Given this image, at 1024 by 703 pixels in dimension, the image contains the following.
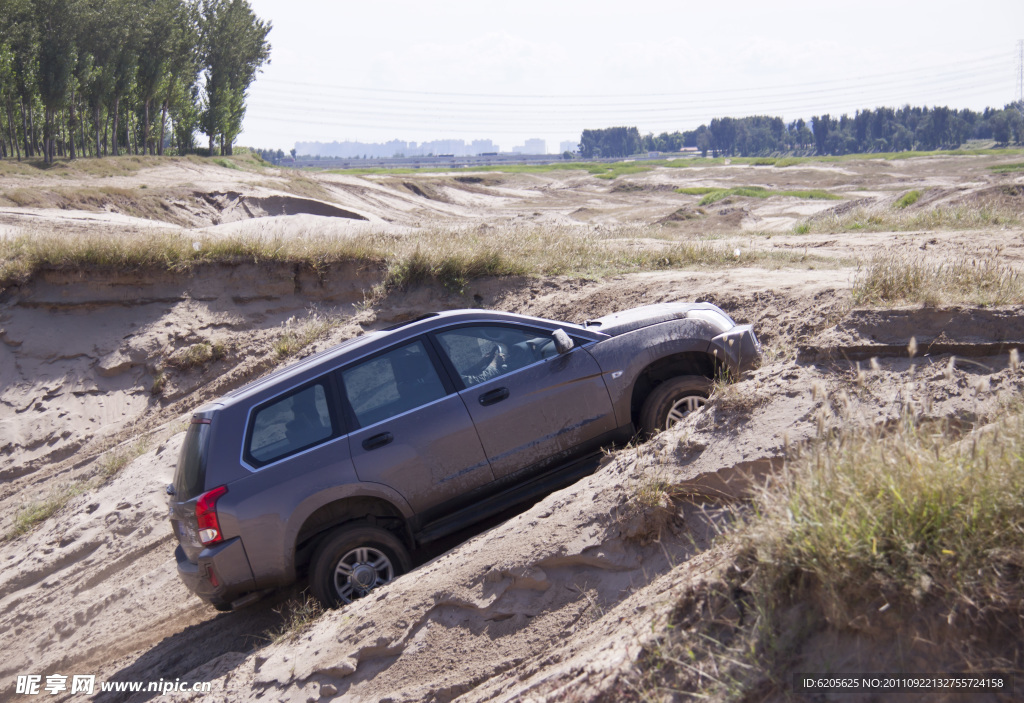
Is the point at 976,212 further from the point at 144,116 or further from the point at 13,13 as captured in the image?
the point at 144,116

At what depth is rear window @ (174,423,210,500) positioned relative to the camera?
4836 millimetres

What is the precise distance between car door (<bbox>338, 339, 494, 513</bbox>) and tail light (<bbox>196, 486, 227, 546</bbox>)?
921 millimetres

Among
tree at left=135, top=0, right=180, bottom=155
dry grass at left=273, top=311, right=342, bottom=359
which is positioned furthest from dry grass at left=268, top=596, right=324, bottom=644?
tree at left=135, top=0, right=180, bottom=155

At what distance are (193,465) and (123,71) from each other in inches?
2187

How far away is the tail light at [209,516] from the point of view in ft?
15.5

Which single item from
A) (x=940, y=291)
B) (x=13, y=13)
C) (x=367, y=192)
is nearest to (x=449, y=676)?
(x=940, y=291)

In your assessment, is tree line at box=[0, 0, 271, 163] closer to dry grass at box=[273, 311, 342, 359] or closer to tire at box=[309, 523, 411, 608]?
dry grass at box=[273, 311, 342, 359]

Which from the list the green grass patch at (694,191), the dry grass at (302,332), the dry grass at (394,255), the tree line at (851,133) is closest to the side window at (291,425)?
the dry grass at (302,332)

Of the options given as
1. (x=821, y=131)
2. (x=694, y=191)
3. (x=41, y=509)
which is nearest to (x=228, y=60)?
(x=694, y=191)

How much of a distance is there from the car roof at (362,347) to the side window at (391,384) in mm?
99

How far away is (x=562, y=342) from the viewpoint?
→ 5402 millimetres

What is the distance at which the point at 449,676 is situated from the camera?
3.90 metres

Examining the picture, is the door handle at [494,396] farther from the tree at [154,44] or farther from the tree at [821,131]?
the tree at [821,131]

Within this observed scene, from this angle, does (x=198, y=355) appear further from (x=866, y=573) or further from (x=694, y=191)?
(x=694, y=191)
